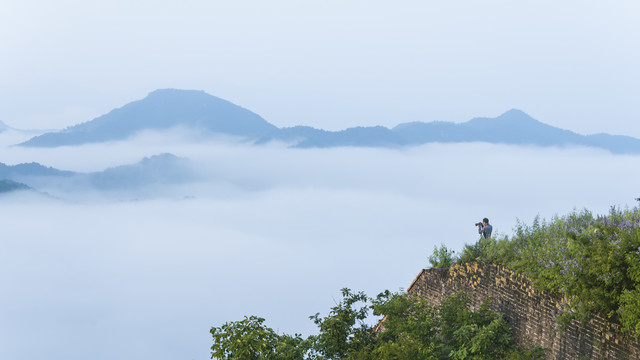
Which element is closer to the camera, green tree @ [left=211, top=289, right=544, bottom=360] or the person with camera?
green tree @ [left=211, top=289, right=544, bottom=360]

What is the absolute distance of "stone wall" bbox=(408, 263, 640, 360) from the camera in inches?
522

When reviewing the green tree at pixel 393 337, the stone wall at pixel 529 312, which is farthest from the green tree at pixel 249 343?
the stone wall at pixel 529 312

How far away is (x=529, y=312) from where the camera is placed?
15250 mm

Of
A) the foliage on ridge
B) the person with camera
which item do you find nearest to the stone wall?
the foliage on ridge

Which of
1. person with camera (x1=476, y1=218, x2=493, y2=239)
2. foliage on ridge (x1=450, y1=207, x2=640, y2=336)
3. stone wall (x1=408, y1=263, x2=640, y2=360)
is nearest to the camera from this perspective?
foliage on ridge (x1=450, y1=207, x2=640, y2=336)

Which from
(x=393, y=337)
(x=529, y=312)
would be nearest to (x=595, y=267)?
(x=529, y=312)

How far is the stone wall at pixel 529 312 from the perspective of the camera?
522 inches

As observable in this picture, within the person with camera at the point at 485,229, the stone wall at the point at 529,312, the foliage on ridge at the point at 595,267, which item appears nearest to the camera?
the foliage on ridge at the point at 595,267

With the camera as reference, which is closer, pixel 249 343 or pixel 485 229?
pixel 249 343

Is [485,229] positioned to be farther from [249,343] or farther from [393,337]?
[249,343]

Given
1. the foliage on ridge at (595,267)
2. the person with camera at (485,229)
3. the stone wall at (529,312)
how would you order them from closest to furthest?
the foliage on ridge at (595,267) < the stone wall at (529,312) < the person with camera at (485,229)

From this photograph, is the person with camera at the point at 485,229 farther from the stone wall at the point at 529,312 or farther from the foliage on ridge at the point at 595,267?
the foliage on ridge at the point at 595,267

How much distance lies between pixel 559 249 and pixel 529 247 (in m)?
1.30

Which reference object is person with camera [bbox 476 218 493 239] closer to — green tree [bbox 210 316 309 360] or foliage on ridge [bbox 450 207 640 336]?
foliage on ridge [bbox 450 207 640 336]
